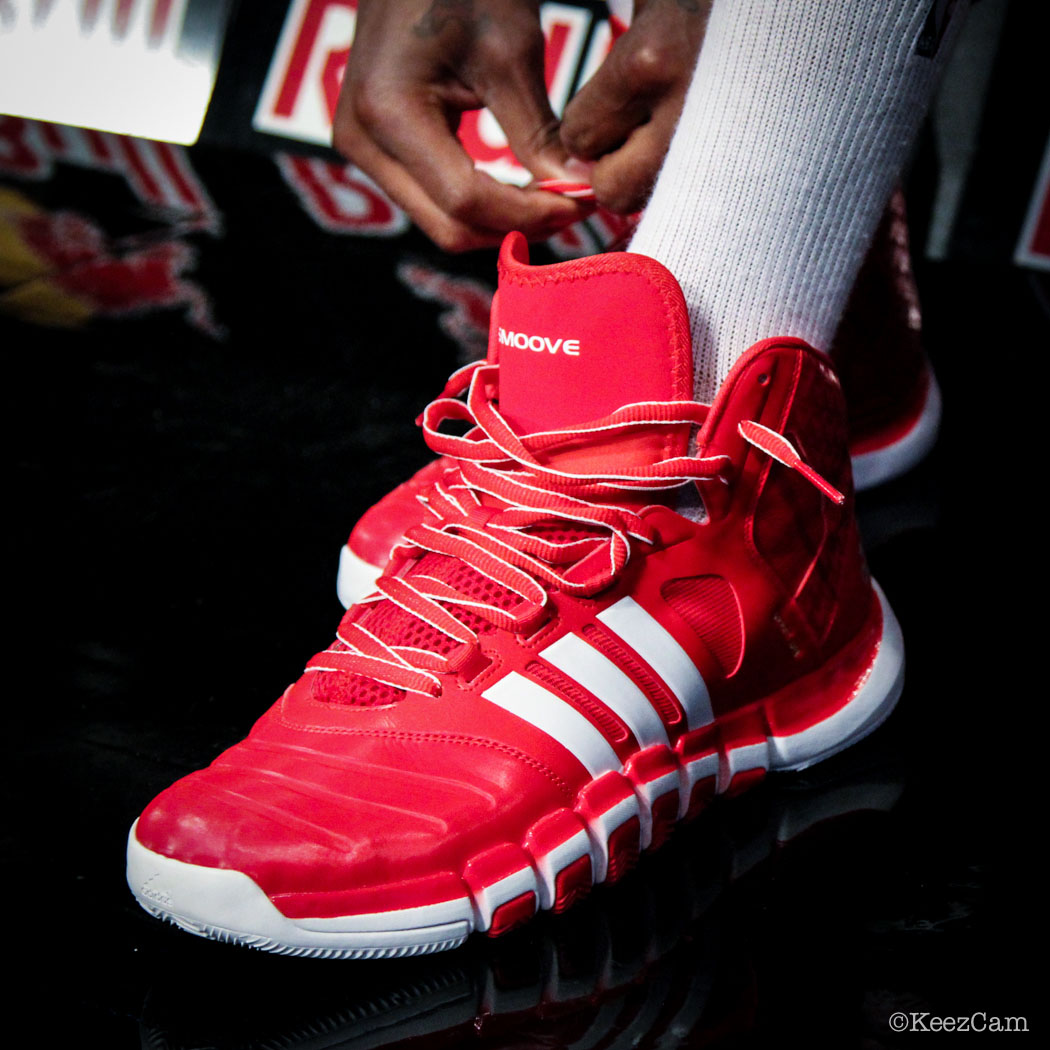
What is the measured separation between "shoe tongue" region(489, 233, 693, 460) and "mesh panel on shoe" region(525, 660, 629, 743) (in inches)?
6.2

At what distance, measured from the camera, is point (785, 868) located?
745 millimetres

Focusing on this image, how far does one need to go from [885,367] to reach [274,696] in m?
0.75

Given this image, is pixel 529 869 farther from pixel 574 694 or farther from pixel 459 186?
pixel 459 186

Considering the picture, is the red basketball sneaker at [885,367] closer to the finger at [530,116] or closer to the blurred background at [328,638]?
the blurred background at [328,638]

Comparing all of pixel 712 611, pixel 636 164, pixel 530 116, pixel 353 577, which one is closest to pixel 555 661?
pixel 712 611

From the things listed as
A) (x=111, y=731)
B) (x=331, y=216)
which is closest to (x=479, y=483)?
(x=111, y=731)

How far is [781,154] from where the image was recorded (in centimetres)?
79

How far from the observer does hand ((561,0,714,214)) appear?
3.09 feet

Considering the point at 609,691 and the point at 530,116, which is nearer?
the point at 609,691

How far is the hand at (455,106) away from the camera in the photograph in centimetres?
101

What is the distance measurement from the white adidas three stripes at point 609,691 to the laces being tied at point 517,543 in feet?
0.09

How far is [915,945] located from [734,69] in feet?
1.91

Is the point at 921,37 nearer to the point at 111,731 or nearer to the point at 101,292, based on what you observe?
the point at 111,731
